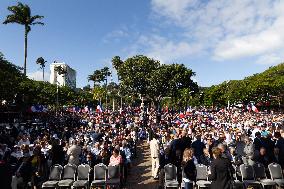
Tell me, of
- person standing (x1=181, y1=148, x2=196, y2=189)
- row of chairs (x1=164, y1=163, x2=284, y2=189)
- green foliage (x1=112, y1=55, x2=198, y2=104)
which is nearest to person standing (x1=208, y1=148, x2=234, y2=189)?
person standing (x1=181, y1=148, x2=196, y2=189)

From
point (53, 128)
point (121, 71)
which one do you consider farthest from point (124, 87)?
point (53, 128)

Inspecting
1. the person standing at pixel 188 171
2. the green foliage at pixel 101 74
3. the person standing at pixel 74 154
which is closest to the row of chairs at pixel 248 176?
the person standing at pixel 188 171

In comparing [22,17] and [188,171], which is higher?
[22,17]

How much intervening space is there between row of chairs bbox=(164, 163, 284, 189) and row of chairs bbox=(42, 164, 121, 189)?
167 cm

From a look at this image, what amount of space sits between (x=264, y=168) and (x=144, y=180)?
497 cm

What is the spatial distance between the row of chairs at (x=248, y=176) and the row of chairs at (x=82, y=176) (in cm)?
167

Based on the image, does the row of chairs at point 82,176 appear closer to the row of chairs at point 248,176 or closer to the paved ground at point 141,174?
the row of chairs at point 248,176

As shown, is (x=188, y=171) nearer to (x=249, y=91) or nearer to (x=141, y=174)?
(x=141, y=174)

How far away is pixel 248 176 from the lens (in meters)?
11.0

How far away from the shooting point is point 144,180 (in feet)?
46.5

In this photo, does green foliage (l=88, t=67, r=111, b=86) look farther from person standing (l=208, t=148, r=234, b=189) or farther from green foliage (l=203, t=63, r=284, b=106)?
person standing (l=208, t=148, r=234, b=189)

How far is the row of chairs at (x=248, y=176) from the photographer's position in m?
10.7

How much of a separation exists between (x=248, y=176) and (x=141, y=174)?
5591 millimetres

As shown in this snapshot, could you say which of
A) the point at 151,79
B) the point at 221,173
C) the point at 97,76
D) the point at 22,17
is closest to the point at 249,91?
the point at 151,79
